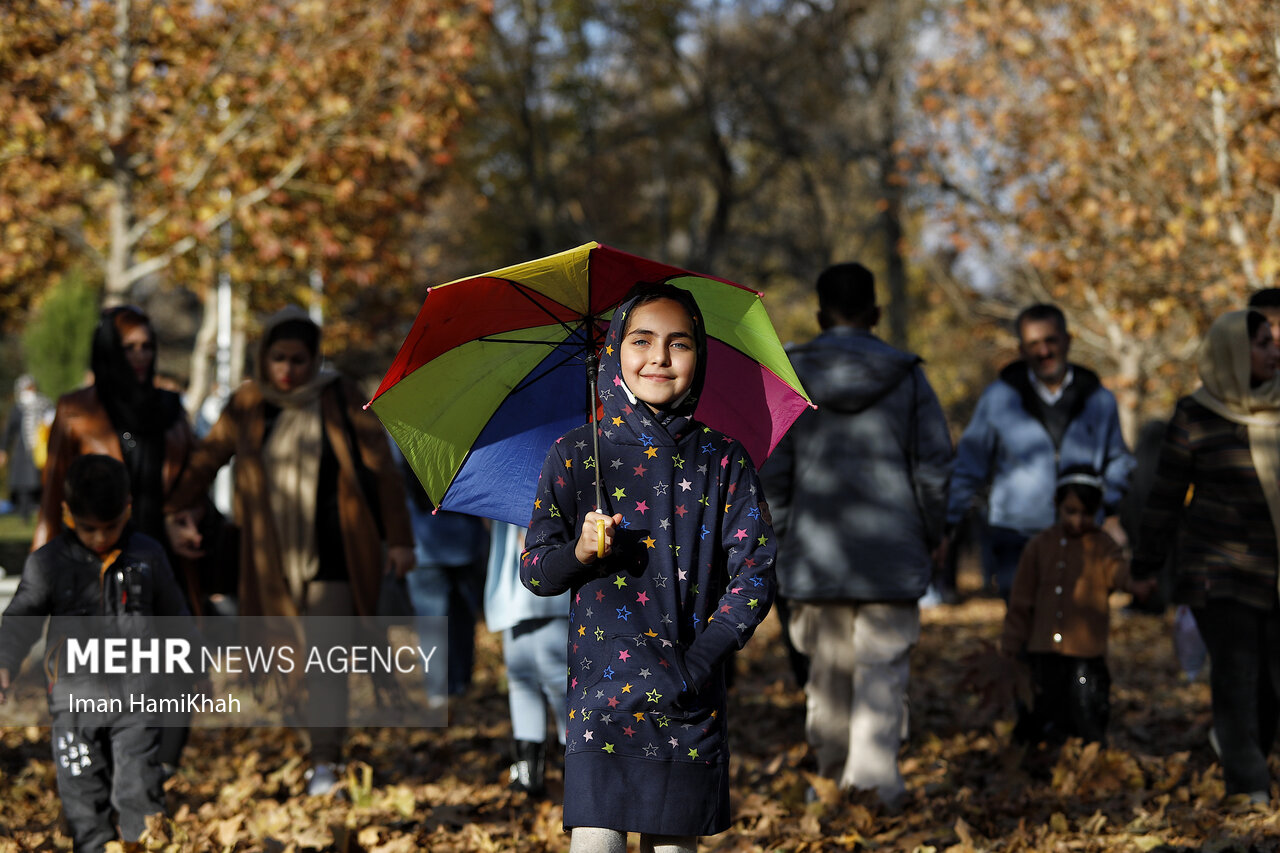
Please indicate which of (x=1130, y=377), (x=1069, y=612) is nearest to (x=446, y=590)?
(x=1069, y=612)

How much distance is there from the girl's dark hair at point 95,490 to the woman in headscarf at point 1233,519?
163 inches

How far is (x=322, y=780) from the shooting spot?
19.5 feet

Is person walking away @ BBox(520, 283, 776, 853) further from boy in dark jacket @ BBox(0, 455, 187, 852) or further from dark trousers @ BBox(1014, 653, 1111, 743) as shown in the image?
dark trousers @ BBox(1014, 653, 1111, 743)

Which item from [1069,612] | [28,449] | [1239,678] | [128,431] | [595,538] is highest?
[28,449]

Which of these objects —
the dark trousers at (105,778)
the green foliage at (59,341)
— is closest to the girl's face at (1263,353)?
the dark trousers at (105,778)

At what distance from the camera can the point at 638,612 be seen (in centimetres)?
326

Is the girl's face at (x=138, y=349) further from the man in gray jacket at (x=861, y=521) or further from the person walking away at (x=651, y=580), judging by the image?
the person walking away at (x=651, y=580)

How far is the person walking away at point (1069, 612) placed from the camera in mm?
6098

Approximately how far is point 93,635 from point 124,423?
152 cm

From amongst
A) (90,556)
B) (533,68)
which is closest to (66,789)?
(90,556)

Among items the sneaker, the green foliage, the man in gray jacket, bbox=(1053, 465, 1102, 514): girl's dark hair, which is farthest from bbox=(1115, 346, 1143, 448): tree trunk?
Answer: the green foliage

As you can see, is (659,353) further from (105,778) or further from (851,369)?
(105,778)

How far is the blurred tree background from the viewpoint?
1186 cm

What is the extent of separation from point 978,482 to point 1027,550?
74cm
